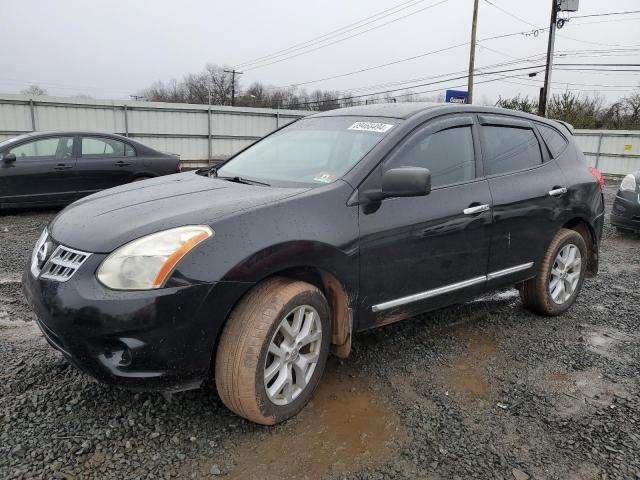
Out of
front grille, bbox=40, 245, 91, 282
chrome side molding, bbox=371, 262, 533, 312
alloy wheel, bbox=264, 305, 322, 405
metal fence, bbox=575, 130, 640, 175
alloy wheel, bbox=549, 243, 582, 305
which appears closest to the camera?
front grille, bbox=40, 245, 91, 282

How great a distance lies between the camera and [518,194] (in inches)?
141

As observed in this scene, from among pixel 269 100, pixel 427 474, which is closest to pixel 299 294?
pixel 427 474

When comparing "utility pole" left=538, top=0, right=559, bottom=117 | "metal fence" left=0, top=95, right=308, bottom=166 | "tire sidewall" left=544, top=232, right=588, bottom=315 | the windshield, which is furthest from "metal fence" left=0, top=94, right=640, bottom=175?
"tire sidewall" left=544, top=232, right=588, bottom=315

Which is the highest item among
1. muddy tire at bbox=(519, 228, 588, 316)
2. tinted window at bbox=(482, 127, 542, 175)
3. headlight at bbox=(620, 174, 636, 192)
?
tinted window at bbox=(482, 127, 542, 175)

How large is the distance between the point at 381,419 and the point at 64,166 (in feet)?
24.7

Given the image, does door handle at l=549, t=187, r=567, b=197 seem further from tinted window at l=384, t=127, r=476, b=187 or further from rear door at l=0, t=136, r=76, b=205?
rear door at l=0, t=136, r=76, b=205

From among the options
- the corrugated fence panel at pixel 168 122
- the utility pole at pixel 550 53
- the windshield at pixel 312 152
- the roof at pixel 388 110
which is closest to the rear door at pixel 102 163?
the windshield at pixel 312 152

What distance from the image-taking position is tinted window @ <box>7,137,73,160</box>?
7.94 meters

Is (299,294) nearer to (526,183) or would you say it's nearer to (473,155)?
(473,155)

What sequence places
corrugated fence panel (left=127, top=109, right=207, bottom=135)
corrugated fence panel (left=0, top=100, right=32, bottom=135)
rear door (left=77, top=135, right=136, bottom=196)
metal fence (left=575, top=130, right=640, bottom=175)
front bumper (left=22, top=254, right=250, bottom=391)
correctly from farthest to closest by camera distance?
metal fence (left=575, top=130, right=640, bottom=175), corrugated fence panel (left=127, top=109, right=207, bottom=135), corrugated fence panel (left=0, top=100, right=32, bottom=135), rear door (left=77, top=135, right=136, bottom=196), front bumper (left=22, top=254, right=250, bottom=391)

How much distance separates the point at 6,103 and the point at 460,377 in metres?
14.7

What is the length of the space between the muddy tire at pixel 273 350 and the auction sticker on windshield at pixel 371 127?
3.77ft

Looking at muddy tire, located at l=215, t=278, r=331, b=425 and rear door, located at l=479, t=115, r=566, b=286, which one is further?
rear door, located at l=479, t=115, r=566, b=286

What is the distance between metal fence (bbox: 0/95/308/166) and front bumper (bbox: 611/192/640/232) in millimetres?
9499
